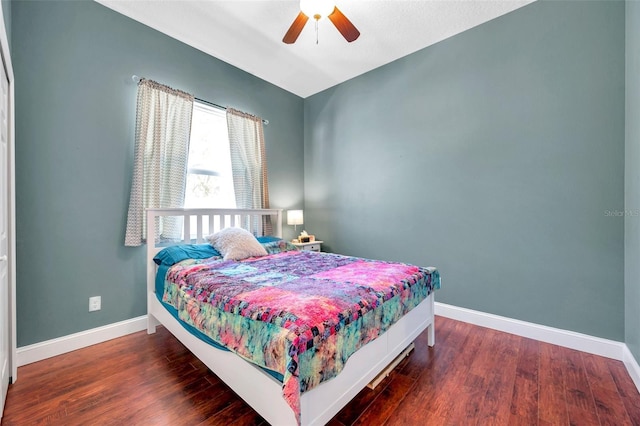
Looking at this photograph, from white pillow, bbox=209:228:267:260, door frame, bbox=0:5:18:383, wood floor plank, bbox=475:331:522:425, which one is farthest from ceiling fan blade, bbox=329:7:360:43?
wood floor plank, bbox=475:331:522:425

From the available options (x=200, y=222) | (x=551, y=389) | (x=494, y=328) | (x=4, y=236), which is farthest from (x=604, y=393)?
(x=4, y=236)

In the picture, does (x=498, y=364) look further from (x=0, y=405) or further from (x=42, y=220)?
(x=42, y=220)

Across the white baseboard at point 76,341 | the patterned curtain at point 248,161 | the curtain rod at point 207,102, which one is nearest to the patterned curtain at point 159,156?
the curtain rod at point 207,102

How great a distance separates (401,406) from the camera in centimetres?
154

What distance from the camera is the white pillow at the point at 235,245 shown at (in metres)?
2.46

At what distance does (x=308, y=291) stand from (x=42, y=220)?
214 cm

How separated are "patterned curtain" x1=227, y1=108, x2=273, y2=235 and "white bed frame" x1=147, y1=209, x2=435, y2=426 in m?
0.98

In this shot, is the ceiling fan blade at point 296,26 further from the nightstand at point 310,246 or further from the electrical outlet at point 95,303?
the electrical outlet at point 95,303

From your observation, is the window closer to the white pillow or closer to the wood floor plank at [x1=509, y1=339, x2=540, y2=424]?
the white pillow

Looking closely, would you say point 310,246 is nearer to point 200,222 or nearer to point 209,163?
point 200,222

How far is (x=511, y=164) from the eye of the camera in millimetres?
2479

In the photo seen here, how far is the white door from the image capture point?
150 centimetres

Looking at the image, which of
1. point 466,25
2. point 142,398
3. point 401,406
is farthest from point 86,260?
point 466,25

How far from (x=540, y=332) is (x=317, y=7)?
3.16m
